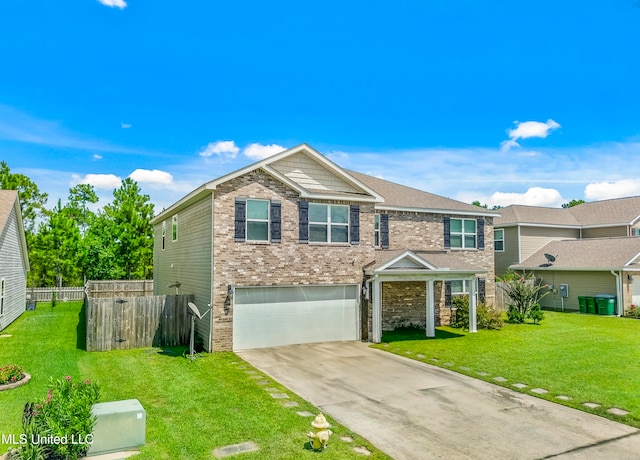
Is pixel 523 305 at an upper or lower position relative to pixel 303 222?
lower

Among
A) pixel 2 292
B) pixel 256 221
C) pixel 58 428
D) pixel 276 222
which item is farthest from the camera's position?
pixel 2 292

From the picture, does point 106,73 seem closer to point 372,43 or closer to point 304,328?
point 372,43

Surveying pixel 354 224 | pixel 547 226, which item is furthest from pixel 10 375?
pixel 547 226

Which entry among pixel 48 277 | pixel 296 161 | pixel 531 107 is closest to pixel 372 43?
pixel 296 161

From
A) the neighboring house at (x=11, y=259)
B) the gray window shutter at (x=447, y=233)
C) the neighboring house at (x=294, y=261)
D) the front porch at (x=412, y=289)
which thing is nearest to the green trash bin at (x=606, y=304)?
the front porch at (x=412, y=289)

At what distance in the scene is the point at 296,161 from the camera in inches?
650

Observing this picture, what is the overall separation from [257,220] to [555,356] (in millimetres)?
10651

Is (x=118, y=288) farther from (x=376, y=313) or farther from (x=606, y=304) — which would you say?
(x=606, y=304)

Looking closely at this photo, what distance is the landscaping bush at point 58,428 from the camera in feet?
19.8

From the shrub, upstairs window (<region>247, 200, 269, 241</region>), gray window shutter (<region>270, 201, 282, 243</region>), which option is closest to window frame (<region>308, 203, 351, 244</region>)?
gray window shutter (<region>270, 201, 282, 243</region>)

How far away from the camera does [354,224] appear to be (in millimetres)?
17000

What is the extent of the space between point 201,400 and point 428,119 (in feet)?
61.0

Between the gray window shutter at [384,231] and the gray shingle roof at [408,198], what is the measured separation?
0.63m

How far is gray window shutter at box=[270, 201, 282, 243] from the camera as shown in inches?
611
